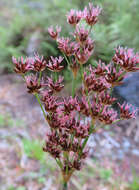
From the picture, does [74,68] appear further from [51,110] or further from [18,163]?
[18,163]

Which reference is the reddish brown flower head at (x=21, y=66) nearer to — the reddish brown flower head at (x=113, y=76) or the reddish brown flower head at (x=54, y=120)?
the reddish brown flower head at (x=54, y=120)

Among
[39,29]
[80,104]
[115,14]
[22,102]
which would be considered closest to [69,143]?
[80,104]

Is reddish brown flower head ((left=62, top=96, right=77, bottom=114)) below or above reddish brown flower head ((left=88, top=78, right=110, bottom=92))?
below

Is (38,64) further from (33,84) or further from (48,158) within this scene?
(48,158)

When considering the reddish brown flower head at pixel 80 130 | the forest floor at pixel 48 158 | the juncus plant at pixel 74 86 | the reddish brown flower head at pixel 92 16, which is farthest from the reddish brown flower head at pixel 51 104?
the forest floor at pixel 48 158

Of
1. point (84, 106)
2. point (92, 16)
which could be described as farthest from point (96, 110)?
point (92, 16)

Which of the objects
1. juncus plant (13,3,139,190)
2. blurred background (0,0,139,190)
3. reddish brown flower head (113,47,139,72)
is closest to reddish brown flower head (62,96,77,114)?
juncus plant (13,3,139,190)

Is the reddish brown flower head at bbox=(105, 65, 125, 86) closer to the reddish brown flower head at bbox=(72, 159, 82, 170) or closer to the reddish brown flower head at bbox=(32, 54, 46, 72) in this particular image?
the reddish brown flower head at bbox=(32, 54, 46, 72)
